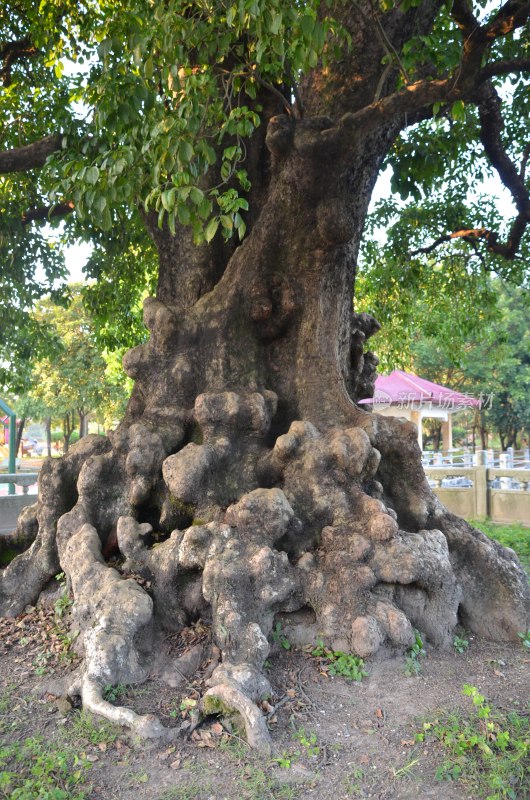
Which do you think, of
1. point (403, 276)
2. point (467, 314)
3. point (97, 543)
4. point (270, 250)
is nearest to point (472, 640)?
point (97, 543)

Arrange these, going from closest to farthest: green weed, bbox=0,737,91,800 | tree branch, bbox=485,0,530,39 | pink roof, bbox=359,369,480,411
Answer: green weed, bbox=0,737,91,800 < tree branch, bbox=485,0,530,39 < pink roof, bbox=359,369,480,411

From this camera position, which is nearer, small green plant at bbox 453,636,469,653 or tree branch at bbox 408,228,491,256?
small green plant at bbox 453,636,469,653

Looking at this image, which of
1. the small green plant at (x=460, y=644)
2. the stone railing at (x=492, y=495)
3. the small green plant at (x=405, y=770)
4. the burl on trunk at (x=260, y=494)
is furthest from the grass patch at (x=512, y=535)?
the small green plant at (x=405, y=770)

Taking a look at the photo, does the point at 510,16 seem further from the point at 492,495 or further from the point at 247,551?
the point at 492,495

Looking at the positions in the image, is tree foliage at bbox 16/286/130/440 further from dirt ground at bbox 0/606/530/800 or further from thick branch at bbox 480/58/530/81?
dirt ground at bbox 0/606/530/800

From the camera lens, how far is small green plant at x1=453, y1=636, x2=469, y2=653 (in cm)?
A: 460

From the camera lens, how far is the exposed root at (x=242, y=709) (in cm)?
332


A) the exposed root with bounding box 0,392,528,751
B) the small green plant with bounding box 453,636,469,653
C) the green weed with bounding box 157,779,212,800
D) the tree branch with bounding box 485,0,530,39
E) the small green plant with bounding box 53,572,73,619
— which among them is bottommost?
the small green plant with bounding box 453,636,469,653

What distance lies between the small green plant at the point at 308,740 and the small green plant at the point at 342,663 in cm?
59

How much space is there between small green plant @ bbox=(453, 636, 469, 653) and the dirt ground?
0.12ft

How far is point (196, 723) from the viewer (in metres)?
3.49

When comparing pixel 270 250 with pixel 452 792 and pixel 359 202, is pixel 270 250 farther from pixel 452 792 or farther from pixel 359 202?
pixel 452 792

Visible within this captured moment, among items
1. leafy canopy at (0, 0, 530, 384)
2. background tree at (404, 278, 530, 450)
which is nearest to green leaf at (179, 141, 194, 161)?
leafy canopy at (0, 0, 530, 384)

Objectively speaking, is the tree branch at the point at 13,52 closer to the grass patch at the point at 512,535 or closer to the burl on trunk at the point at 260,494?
the burl on trunk at the point at 260,494
